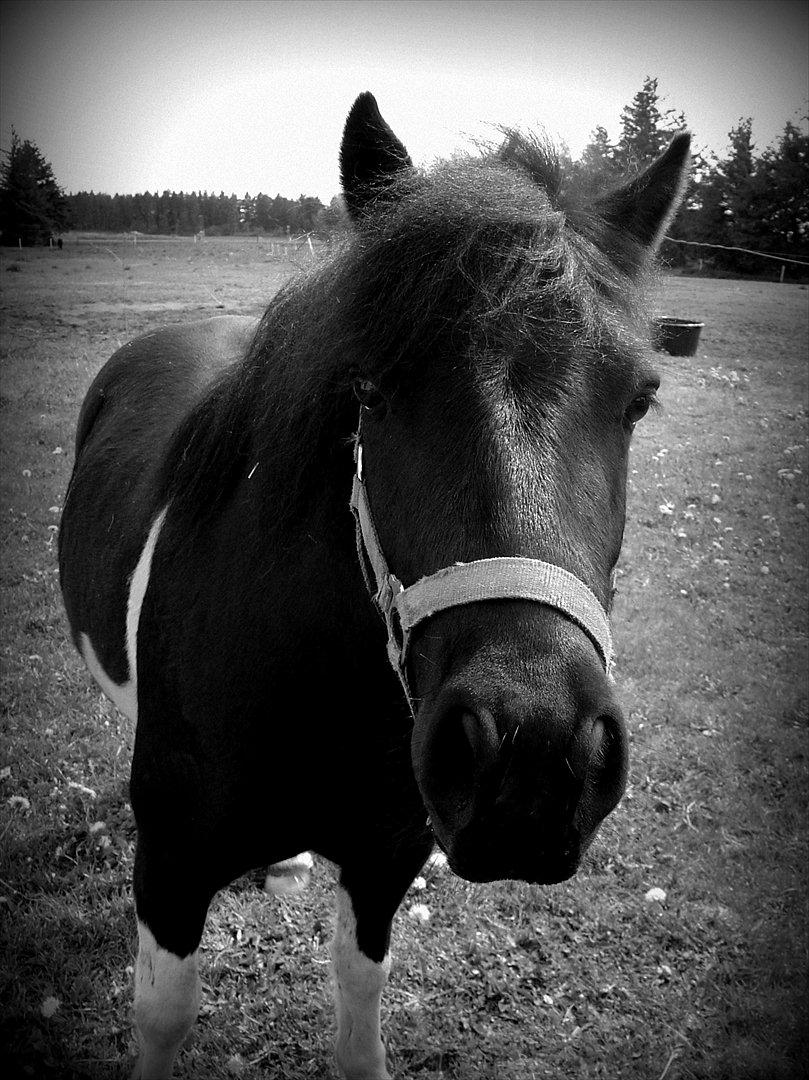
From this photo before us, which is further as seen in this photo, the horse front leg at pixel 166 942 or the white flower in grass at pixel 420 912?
the white flower in grass at pixel 420 912

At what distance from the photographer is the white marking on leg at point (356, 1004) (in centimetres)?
268

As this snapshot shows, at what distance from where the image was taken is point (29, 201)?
81.7ft

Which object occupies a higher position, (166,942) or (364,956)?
(166,942)

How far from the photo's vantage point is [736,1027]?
318 cm

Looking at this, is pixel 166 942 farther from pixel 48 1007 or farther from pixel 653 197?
pixel 653 197

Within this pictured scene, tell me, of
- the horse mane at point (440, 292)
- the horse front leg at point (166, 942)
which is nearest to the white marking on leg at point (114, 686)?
the horse front leg at point (166, 942)

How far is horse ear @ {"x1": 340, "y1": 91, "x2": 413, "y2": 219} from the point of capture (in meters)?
1.85

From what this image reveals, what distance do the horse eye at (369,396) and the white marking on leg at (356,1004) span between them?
2031mm

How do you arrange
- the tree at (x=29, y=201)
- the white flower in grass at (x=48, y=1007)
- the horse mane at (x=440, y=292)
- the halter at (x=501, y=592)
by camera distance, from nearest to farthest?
the halter at (x=501, y=592) < the horse mane at (x=440, y=292) < the white flower in grass at (x=48, y=1007) < the tree at (x=29, y=201)

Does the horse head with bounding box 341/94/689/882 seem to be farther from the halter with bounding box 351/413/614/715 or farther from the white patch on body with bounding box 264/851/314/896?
the white patch on body with bounding box 264/851/314/896

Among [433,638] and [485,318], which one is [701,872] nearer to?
[433,638]

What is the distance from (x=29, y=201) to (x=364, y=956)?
1180 inches

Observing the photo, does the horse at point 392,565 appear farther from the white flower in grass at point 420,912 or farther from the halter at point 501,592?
the white flower in grass at point 420,912

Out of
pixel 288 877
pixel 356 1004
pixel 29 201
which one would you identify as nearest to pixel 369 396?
pixel 356 1004
